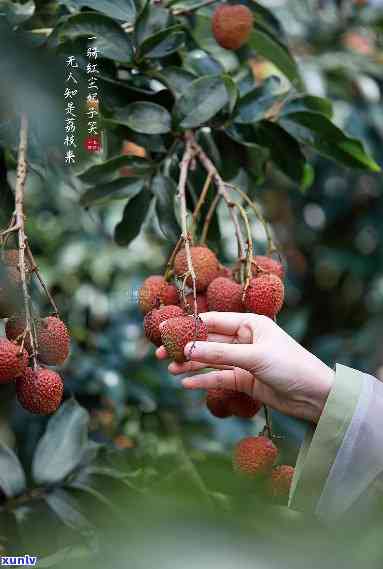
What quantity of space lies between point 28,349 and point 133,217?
301 millimetres

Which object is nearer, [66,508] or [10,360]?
[10,360]

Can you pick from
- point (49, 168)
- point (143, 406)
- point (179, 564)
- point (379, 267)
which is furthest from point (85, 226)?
point (179, 564)

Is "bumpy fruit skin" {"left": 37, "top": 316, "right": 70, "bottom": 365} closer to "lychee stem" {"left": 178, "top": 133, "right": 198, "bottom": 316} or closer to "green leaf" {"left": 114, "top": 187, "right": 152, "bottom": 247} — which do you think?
"lychee stem" {"left": 178, "top": 133, "right": 198, "bottom": 316}

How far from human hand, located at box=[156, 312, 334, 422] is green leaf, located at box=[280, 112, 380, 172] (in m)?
0.30

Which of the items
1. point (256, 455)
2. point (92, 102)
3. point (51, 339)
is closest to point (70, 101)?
point (92, 102)

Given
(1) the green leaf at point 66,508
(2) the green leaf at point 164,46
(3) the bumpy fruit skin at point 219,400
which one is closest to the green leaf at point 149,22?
(2) the green leaf at point 164,46

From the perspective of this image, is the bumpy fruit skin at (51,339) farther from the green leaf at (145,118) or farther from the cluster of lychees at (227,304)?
the green leaf at (145,118)

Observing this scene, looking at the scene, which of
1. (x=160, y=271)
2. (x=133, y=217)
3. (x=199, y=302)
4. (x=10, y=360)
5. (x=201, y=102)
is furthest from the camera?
(x=160, y=271)

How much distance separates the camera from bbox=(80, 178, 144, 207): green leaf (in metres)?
0.84

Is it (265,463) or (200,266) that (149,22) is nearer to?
(200,266)

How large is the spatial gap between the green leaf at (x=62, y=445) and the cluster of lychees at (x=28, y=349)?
296mm

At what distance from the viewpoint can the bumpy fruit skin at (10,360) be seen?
54 centimetres

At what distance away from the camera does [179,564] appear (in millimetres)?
207

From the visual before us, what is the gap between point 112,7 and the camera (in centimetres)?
78
